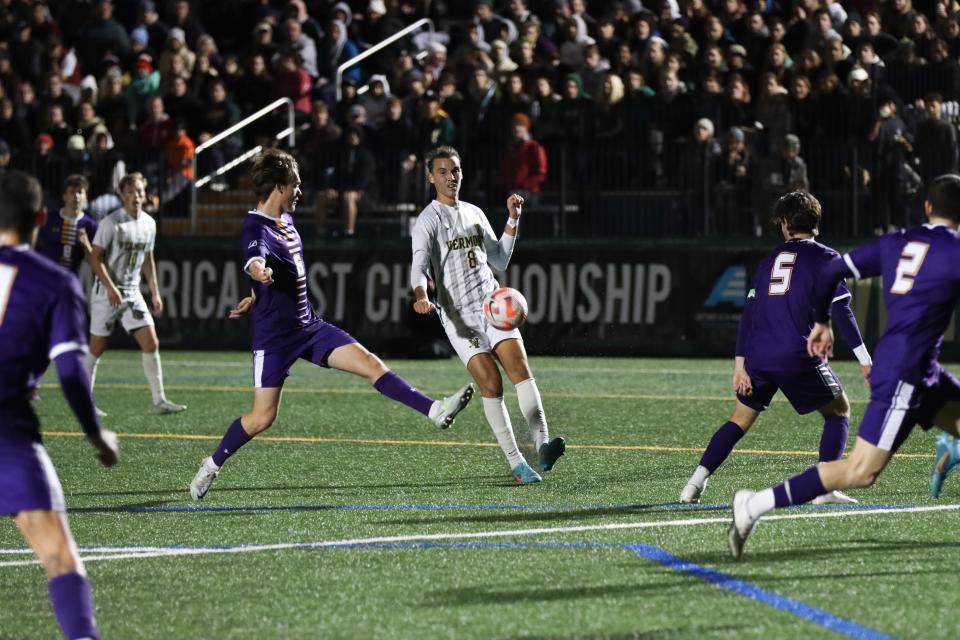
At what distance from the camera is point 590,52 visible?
21250mm

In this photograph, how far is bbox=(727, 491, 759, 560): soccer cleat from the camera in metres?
6.89

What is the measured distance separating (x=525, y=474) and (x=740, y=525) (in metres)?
2.93

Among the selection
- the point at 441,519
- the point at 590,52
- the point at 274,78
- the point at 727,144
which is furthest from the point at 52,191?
the point at 441,519

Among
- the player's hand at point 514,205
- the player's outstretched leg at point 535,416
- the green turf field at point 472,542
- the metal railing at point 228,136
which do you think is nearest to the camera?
the green turf field at point 472,542

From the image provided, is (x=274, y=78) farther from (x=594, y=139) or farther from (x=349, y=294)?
(x=594, y=139)

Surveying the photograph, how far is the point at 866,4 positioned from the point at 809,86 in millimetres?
2607

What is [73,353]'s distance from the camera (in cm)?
506

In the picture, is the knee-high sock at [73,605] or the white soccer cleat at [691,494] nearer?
the knee-high sock at [73,605]

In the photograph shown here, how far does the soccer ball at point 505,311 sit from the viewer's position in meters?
9.72

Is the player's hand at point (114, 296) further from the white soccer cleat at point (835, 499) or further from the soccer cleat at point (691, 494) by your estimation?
the white soccer cleat at point (835, 499)

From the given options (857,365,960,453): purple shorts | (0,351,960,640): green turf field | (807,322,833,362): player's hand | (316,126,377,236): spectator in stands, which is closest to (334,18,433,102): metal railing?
(316,126,377,236): spectator in stands

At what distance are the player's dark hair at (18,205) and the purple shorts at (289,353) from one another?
423cm

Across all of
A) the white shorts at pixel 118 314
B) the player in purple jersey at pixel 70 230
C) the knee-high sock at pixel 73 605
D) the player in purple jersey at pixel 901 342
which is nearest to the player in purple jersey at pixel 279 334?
the player in purple jersey at pixel 901 342

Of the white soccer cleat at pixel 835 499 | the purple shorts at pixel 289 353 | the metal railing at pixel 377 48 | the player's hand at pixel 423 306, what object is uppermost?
the metal railing at pixel 377 48
